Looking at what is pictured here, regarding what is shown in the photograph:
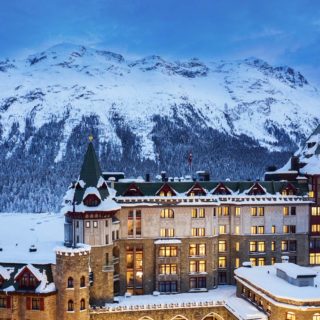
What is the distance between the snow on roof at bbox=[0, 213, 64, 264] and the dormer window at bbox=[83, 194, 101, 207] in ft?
21.5

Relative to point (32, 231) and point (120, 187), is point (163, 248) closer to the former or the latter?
point (120, 187)

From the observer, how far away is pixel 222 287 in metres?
71.9

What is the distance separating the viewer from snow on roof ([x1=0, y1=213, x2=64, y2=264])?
59000 mm

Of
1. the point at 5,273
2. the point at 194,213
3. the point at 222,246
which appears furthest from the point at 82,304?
the point at 222,246

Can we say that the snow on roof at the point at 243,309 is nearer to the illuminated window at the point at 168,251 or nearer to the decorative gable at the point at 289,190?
the illuminated window at the point at 168,251

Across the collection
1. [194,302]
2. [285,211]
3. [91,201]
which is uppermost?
[91,201]

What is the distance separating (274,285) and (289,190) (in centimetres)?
1989

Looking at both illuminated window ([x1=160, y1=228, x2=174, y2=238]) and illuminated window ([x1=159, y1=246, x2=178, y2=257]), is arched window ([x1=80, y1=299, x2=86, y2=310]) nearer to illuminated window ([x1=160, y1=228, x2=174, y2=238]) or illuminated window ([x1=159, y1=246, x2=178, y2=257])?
illuminated window ([x1=159, y1=246, x2=178, y2=257])

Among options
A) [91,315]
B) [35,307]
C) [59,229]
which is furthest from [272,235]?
[59,229]

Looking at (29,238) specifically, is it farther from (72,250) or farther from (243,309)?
(243,309)

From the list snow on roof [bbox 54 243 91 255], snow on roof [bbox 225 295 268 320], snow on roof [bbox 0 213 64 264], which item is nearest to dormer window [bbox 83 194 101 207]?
snow on roof [bbox 0 213 64 264]

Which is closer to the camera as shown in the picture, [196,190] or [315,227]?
[196,190]

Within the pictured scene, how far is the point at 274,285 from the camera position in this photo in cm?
5722

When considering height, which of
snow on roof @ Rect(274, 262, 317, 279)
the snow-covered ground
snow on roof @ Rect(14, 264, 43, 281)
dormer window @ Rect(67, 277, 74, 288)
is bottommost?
the snow-covered ground
